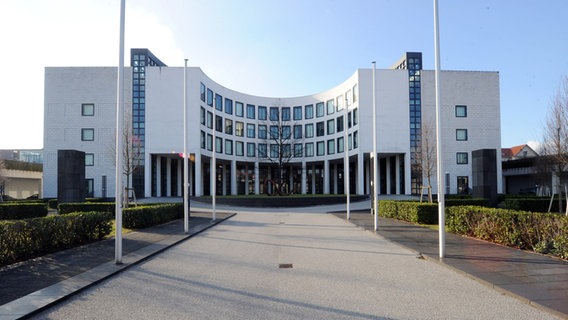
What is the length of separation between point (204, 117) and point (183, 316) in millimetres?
43170

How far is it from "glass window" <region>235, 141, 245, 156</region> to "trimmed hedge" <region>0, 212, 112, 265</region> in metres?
42.9

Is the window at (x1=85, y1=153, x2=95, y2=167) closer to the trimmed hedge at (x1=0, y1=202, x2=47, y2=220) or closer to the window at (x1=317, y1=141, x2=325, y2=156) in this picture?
the trimmed hedge at (x1=0, y1=202, x2=47, y2=220)

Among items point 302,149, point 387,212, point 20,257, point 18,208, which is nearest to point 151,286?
point 20,257

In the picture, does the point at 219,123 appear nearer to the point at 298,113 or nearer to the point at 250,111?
the point at 250,111

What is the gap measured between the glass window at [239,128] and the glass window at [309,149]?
9693 millimetres

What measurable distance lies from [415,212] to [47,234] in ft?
46.9

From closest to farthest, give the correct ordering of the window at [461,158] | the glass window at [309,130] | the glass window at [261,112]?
1. the window at [461,158]
2. the glass window at [309,130]
3. the glass window at [261,112]

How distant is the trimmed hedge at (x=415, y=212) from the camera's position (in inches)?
676

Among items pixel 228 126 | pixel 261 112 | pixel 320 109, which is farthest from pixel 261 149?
pixel 320 109

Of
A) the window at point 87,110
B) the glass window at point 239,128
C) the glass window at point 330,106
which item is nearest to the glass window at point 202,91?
the glass window at point 239,128

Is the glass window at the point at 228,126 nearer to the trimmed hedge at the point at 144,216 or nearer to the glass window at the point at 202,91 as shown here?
the glass window at the point at 202,91

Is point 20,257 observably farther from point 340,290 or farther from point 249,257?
point 340,290

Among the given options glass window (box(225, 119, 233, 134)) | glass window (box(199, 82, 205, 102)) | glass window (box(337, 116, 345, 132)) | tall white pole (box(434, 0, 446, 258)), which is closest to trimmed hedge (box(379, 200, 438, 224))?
tall white pole (box(434, 0, 446, 258))

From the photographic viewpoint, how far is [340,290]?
20.6ft
